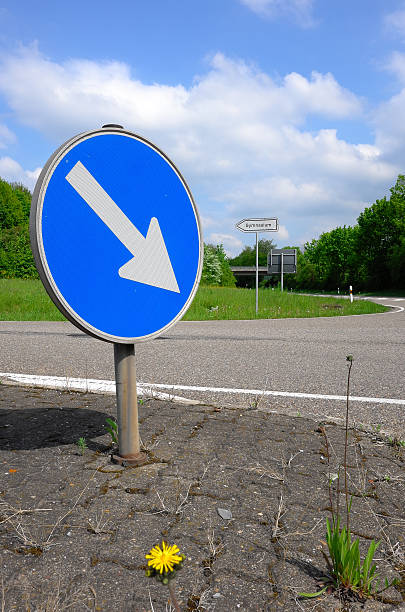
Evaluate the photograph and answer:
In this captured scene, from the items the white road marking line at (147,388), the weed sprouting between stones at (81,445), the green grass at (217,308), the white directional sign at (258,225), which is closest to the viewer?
the weed sprouting between stones at (81,445)

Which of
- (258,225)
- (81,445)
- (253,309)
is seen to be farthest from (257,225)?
(81,445)

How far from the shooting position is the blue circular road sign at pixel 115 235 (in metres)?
2.04

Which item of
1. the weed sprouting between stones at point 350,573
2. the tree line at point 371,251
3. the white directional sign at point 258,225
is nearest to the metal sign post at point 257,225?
the white directional sign at point 258,225

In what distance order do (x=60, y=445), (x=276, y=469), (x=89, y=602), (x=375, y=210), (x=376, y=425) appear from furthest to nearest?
(x=375, y=210) → (x=376, y=425) → (x=60, y=445) → (x=276, y=469) → (x=89, y=602)

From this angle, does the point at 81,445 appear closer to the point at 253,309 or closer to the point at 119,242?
the point at 119,242

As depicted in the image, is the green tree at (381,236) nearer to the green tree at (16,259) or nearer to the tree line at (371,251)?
the tree line at (371,251)

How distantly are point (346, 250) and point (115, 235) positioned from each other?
67.8 meters

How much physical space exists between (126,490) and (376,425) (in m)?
1.98

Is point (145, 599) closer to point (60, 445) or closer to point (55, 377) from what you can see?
point (60, 445)

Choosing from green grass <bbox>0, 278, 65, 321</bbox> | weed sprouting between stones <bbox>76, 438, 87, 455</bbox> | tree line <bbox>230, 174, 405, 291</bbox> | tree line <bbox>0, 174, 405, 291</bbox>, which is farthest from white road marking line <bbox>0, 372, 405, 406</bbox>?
tree line <bbox>230, 174, 405, 291</bbox>

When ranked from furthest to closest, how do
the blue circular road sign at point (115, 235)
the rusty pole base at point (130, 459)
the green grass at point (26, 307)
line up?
the green grass at point (26, 307) < the rusty pole base at point (130, 459) < the blue circular road sign at point (115, 235)

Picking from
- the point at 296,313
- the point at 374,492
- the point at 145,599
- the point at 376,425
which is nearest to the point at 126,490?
the point at 145,599

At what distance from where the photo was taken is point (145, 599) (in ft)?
4.55

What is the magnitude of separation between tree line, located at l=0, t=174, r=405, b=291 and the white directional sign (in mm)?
33419
